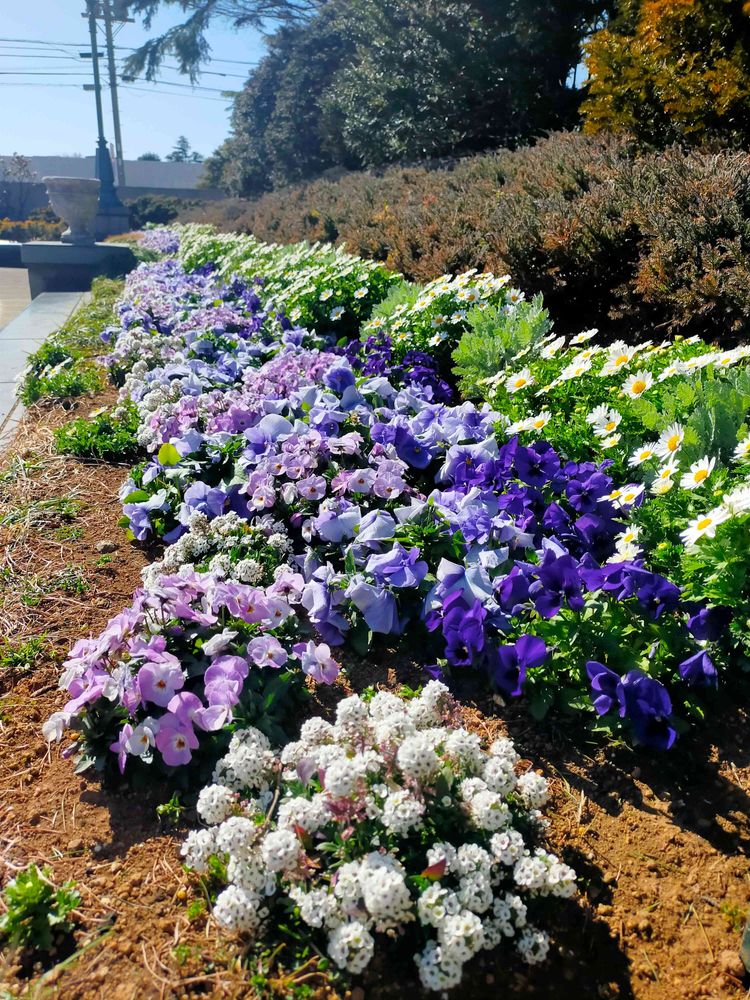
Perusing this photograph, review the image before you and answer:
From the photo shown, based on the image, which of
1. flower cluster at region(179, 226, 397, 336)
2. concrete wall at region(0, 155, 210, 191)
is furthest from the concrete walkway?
concrete wall at region(0, 155, 210, 191)

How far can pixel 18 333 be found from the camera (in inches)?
327

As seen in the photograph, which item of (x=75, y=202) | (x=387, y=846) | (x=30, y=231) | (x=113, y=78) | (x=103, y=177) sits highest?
(x=113, y=78)

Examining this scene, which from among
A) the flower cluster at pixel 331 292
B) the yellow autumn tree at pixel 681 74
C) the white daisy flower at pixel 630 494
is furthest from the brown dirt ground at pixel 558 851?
the yellow autumn tree at pixel 681 74

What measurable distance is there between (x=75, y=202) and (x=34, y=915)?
1771 centimetres

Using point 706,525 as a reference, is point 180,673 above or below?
below

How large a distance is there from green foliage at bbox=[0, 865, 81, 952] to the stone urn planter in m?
16.9

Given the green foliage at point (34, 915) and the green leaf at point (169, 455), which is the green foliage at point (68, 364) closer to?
the green leaf at point (169, 455)

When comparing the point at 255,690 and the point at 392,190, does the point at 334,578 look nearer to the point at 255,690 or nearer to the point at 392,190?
the point at 255,690

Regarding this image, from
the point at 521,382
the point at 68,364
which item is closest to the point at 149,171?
the point at 68,364

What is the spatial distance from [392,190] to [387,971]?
363 inches

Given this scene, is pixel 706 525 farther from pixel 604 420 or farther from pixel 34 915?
pixel 34 915

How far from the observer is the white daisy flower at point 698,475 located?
2.04 metres

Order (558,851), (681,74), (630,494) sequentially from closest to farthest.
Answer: (558,851), (630,494), (681,74)

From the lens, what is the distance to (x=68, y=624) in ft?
8.89
